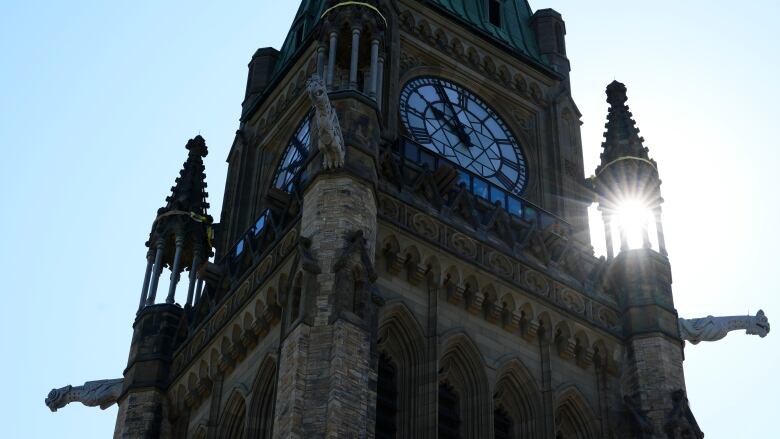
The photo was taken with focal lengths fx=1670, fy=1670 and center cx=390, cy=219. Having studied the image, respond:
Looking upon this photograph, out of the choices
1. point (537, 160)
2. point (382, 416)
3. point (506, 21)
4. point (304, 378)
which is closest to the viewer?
point (304, 378)

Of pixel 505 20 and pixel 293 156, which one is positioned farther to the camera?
pixel 505 20

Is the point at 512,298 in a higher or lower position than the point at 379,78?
lower

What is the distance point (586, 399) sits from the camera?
117 ft

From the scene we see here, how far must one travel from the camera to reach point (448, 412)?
33.5 m

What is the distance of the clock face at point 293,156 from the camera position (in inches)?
1644

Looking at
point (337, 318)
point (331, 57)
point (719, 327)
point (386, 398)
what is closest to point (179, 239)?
point (331, 57)

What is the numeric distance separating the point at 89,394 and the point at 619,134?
47.5 feet

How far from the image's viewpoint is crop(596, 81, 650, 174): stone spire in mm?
41062

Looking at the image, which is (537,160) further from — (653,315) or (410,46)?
(653,315)

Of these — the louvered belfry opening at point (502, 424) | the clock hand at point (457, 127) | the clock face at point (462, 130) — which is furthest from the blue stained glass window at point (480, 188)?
the louvered belfry opening at point (502, 424)

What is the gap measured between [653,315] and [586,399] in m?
2.82

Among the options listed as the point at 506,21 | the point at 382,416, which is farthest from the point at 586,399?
the point at 506,21

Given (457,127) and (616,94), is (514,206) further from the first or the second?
(616,94)

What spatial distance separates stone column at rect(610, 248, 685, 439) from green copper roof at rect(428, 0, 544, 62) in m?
9.49
